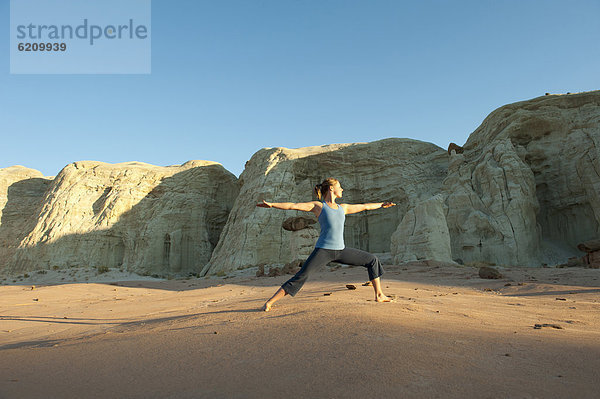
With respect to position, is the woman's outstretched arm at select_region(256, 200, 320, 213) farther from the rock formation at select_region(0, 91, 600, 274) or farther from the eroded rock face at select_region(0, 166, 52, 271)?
the eroded rock face at select_region(0, 166, 52, 271)

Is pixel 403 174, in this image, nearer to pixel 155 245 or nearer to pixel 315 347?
pixel 155 245

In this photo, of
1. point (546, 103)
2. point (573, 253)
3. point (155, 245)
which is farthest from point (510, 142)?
point (155, 245)

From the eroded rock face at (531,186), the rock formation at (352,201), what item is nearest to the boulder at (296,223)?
the rock formation at (352,201)

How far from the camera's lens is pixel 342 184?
97.4ft

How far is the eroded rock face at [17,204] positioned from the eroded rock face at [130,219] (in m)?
2.72

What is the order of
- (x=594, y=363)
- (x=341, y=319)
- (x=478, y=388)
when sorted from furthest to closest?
1. (x=341, y=319)
2. (x=594, y=363)
3. (x=478, y=388)

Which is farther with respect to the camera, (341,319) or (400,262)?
(400,262)

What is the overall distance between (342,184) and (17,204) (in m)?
30.7

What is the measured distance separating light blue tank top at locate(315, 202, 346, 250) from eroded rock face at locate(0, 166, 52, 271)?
36.6 meters

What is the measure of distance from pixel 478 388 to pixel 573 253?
24013mm

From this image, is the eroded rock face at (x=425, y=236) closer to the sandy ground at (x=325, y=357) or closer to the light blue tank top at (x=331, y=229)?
the sandy ground at (x=325, y=357)

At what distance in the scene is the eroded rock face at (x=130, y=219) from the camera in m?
31.4

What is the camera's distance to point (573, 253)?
21266 millimetres

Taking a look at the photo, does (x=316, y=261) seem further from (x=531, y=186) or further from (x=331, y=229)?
(x=531, y=186)
